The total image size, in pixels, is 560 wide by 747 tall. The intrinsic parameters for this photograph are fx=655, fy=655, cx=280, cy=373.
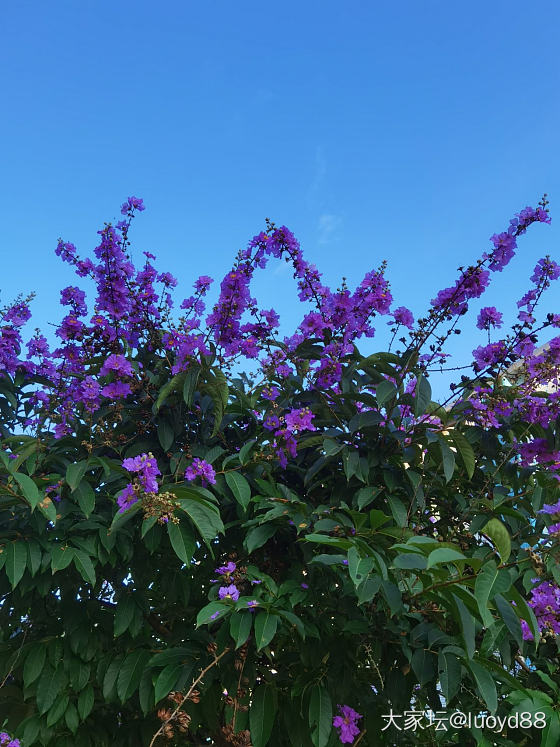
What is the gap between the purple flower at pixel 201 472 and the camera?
2.11m

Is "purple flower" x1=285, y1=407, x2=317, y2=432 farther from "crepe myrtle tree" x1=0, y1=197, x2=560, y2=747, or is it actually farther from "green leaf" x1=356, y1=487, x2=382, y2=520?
"green leaf" x1=356, y1=487, x2=382, y2=520

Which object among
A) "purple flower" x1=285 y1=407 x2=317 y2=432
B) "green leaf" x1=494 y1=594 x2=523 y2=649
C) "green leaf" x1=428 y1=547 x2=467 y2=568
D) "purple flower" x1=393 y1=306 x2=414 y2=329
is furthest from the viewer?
"purple flower" x1=393 y1=306 x2=414 y2=329

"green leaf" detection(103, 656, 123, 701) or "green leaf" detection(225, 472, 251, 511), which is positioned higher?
"green leaf" detection(225, 472, 251, 511)

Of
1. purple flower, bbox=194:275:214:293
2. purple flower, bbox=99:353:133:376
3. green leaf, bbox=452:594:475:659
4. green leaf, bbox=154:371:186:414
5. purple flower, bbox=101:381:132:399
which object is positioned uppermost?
purple flower, bbox=194:275:214:293

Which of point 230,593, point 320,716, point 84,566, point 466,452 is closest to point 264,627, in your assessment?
point 230,593

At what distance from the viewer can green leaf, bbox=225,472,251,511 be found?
6.52 ft

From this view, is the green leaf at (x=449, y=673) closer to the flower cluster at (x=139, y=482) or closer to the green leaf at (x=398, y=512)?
the green leaf at (x=398, y=512)

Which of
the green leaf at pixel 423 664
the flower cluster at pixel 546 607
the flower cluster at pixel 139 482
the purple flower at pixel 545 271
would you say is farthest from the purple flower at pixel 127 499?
the purple flower at pixel 545 271

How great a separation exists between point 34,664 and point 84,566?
53 cm

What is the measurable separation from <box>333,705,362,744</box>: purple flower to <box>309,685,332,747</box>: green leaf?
0.33ft

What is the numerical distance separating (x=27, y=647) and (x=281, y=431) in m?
1.14

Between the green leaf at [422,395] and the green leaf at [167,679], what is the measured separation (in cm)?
110

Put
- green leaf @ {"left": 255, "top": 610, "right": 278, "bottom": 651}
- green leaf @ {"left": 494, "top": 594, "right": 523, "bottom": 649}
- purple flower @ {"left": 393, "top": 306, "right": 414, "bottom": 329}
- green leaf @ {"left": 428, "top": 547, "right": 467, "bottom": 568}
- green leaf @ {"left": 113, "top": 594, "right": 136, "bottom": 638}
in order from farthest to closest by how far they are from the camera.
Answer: purple flower @ {"left": 393, "top": 306, "right": 414, "bottom": 329} < green leaf @ {"left": 113, "top": 594, "right": 136, "bottom": 638} < green leaf @ {"left": 255, "top": 610, "right": 278, "bottom": 651} < green leaf @ {"left": 494, "top": 594, "right": 523, "bottom": 649} < green leaf @ {"left": 428, "top": 547, "right": 467, "bottom": 568}

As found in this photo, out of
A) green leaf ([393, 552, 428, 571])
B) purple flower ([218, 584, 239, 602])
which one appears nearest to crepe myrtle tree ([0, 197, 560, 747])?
purple flower ([218, 584, 239, 602])
